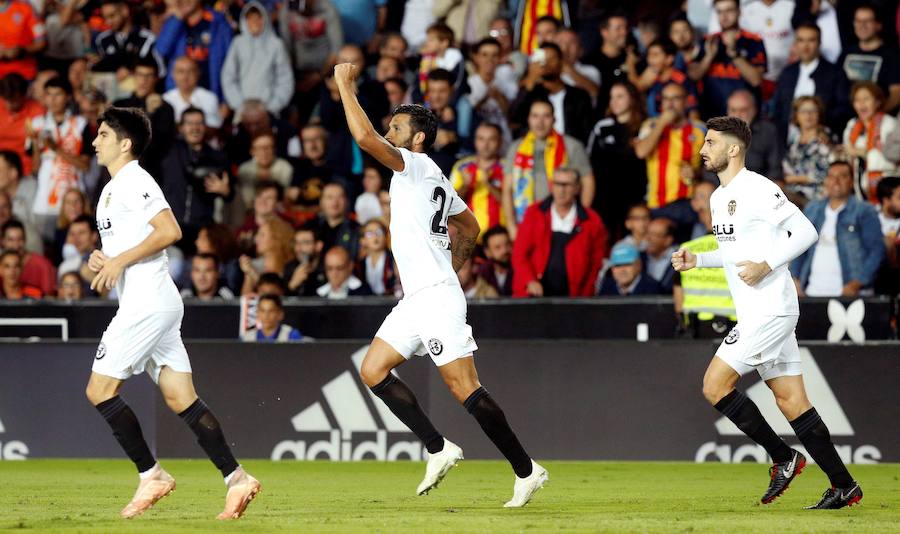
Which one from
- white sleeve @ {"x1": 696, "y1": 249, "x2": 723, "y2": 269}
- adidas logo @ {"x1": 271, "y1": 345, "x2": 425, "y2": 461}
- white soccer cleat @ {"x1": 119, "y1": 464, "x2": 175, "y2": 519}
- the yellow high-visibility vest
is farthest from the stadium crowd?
white soccer cleat @ {"x1": 119, "y1": 464, "x2": 175, "y2": 519}

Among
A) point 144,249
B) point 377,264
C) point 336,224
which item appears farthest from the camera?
point 336,224

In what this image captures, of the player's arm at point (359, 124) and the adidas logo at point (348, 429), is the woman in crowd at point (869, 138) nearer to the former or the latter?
the adidas logo at point (348, 429)

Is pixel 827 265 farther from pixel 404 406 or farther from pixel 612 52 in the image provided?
pixel 404 406

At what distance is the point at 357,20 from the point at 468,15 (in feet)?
4.72

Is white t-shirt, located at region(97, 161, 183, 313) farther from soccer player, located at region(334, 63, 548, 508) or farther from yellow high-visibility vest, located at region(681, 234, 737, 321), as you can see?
yellow high-visibility vest, located at region(681, 234, 737, 321)

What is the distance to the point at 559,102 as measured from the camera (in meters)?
15.7

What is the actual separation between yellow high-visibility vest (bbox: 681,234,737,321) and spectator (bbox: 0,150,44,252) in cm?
761

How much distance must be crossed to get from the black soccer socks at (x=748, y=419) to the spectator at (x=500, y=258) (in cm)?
585

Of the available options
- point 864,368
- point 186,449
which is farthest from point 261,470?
point 864,368

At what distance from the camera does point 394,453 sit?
42.8 ft

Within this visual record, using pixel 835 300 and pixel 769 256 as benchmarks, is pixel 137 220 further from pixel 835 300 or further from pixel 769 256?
pixel 835 300

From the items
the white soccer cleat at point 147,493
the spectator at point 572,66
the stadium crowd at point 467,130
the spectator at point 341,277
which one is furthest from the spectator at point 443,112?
the white soccer cleat at point 147,493

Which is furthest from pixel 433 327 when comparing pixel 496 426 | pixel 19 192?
pixel 19 192

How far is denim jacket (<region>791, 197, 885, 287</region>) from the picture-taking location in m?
13.2
